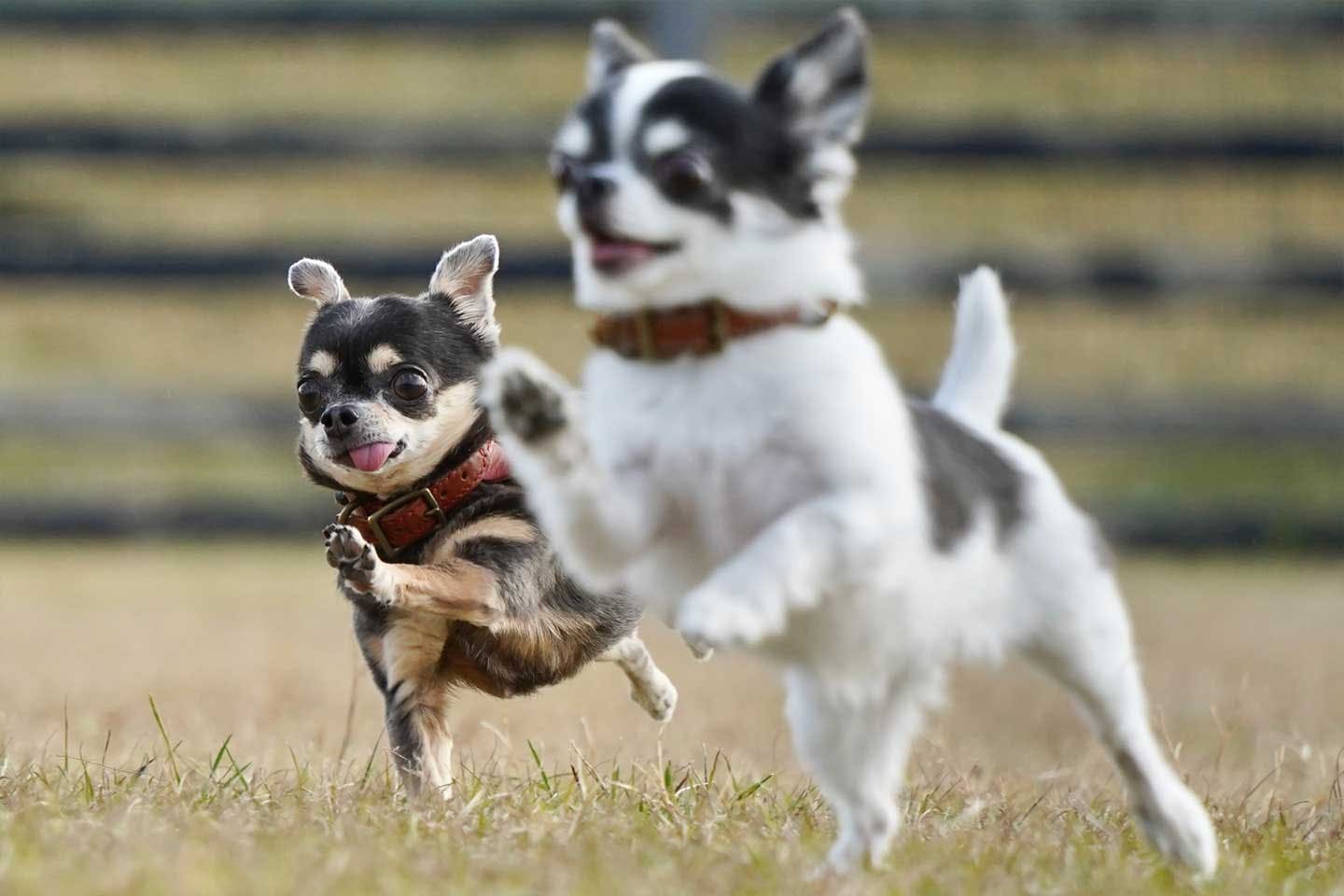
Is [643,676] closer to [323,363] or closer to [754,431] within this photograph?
[323,363]

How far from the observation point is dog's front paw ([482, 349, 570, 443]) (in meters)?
1.83

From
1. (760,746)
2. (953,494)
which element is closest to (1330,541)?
(760,746)

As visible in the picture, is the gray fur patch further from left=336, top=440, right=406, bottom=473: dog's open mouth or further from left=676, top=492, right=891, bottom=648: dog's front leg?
left=336, top=440, right=406, bottom=473: dog's open mouth

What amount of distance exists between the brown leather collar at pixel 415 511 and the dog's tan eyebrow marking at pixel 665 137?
2.46 ft

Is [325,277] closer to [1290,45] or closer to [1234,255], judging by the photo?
[1234,255]

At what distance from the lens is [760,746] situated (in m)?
3.57

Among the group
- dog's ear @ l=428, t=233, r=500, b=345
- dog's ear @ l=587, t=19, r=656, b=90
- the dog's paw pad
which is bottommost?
dog's ear @ l=428, t=233, r=500, b=345

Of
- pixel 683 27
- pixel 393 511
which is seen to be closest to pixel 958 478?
pixel 393 511

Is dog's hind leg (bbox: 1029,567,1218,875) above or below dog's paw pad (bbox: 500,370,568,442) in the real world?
below

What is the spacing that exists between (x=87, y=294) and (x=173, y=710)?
362 cm

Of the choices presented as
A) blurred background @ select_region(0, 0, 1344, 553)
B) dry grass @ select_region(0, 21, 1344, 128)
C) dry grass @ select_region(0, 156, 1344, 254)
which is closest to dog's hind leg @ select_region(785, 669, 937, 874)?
blurred background @ select_region(0, 0, 1344, 553)

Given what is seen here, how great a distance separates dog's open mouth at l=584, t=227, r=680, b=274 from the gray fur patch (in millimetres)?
334

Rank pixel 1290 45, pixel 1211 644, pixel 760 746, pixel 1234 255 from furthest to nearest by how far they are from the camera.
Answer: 1. pixel 1290 45
2. pixel 1234 255
3. pixel 1211 644
4. pixel 760 746

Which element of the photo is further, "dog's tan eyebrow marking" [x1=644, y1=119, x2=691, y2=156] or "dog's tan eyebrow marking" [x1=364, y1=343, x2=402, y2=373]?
"dog's tan eyebrow marking" [x1=364, y1=343, x2=402, y2=373]
